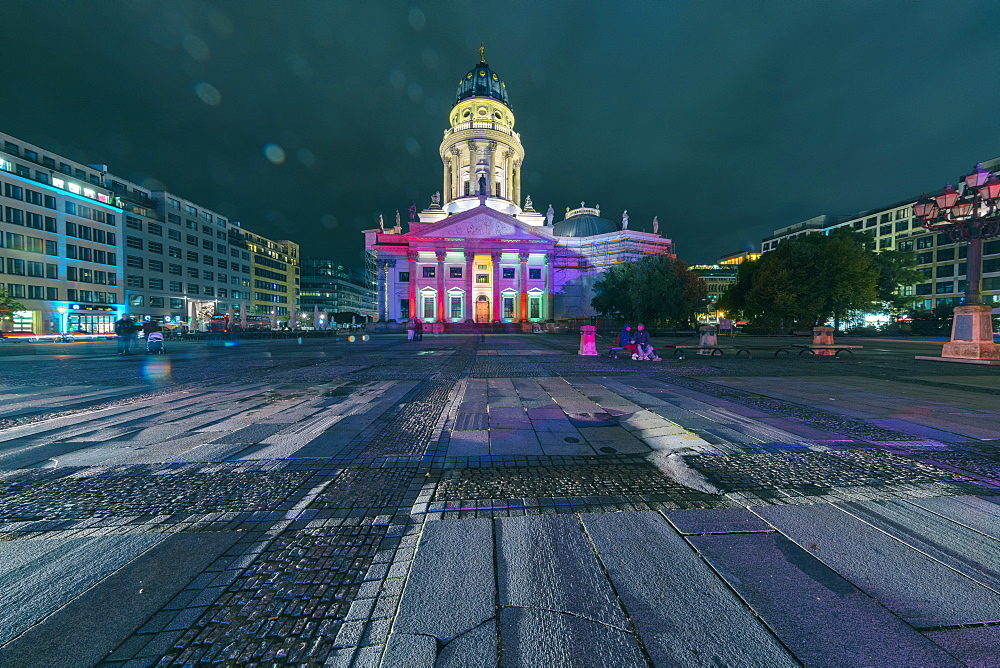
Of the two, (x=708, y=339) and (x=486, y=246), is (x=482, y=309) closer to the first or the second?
(x=486, y=246)

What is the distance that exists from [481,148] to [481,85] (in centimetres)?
1314

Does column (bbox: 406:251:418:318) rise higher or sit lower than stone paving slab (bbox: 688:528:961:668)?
higher

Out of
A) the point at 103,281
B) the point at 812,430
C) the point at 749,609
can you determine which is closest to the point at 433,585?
the point at 749,609

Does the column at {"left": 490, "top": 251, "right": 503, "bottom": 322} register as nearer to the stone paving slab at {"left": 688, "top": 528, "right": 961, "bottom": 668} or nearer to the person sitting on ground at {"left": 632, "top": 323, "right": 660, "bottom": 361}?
the person sitting on ground at {"left": 632, "top": 323, "right": 660, "bottom": 361}

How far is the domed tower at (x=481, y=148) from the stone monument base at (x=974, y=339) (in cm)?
5436

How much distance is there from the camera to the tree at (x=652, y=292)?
35688 millimetres

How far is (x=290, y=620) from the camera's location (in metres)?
1.83

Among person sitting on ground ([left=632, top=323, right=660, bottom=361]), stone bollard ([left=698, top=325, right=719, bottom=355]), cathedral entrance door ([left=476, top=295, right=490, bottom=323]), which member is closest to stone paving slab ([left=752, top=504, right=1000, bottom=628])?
person sitting on ground ([left=632, top=323, right=660, bottom=361])

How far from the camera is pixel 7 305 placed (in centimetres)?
3456

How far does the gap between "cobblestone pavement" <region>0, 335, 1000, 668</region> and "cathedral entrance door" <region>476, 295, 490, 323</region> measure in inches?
2004

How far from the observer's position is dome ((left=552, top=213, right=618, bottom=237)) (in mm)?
68812

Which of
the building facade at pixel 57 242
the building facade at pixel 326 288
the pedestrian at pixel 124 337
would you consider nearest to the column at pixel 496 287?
the pedestrian at pixel 124 337

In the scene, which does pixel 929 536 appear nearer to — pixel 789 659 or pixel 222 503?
pixel 789 659

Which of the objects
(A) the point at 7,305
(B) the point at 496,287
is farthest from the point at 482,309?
(A) the point at 7,305
